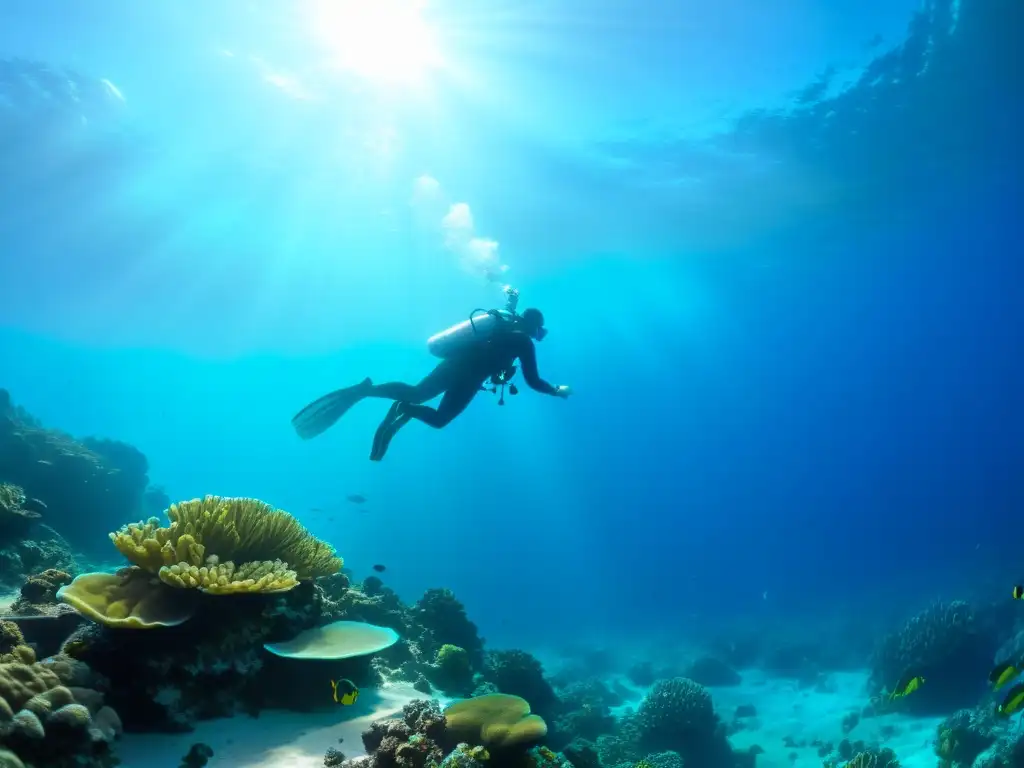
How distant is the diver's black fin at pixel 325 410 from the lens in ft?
32.8

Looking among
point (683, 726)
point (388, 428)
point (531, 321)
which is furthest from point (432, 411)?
point (683, 726)

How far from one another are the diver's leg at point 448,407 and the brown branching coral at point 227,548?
3.78 meters

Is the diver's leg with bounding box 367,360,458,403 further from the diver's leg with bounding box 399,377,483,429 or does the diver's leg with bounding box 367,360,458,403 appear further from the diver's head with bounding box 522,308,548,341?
the diver's head with bounding box 522,308,548,341

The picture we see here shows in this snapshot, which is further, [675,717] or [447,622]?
[675,717]

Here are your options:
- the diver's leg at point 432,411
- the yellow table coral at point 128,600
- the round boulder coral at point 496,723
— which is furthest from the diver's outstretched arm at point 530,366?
the yellow table coral at point 128,600

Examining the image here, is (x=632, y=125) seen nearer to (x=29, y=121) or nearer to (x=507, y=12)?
(x=507, y=12)

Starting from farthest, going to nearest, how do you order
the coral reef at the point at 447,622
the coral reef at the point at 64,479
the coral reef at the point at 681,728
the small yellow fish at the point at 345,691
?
the coral reef at the point at 64,479 → the coral reef at the point at 681,728 → the coral reef at the point at 447,622 → the small yellow fish at the point at 345,691

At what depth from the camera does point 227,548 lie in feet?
16.7

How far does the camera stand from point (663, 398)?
112 m

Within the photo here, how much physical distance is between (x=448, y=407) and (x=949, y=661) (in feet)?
47.3

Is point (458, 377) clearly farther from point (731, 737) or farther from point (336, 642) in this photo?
point (731, 737)

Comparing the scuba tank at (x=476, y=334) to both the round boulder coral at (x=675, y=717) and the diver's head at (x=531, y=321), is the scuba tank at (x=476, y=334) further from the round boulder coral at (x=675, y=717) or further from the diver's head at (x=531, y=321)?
the round boulder coral at (x=675, y=717)

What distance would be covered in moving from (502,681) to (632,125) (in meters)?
27.4

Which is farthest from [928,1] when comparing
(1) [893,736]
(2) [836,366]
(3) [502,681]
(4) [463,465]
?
(4) [463,465]
